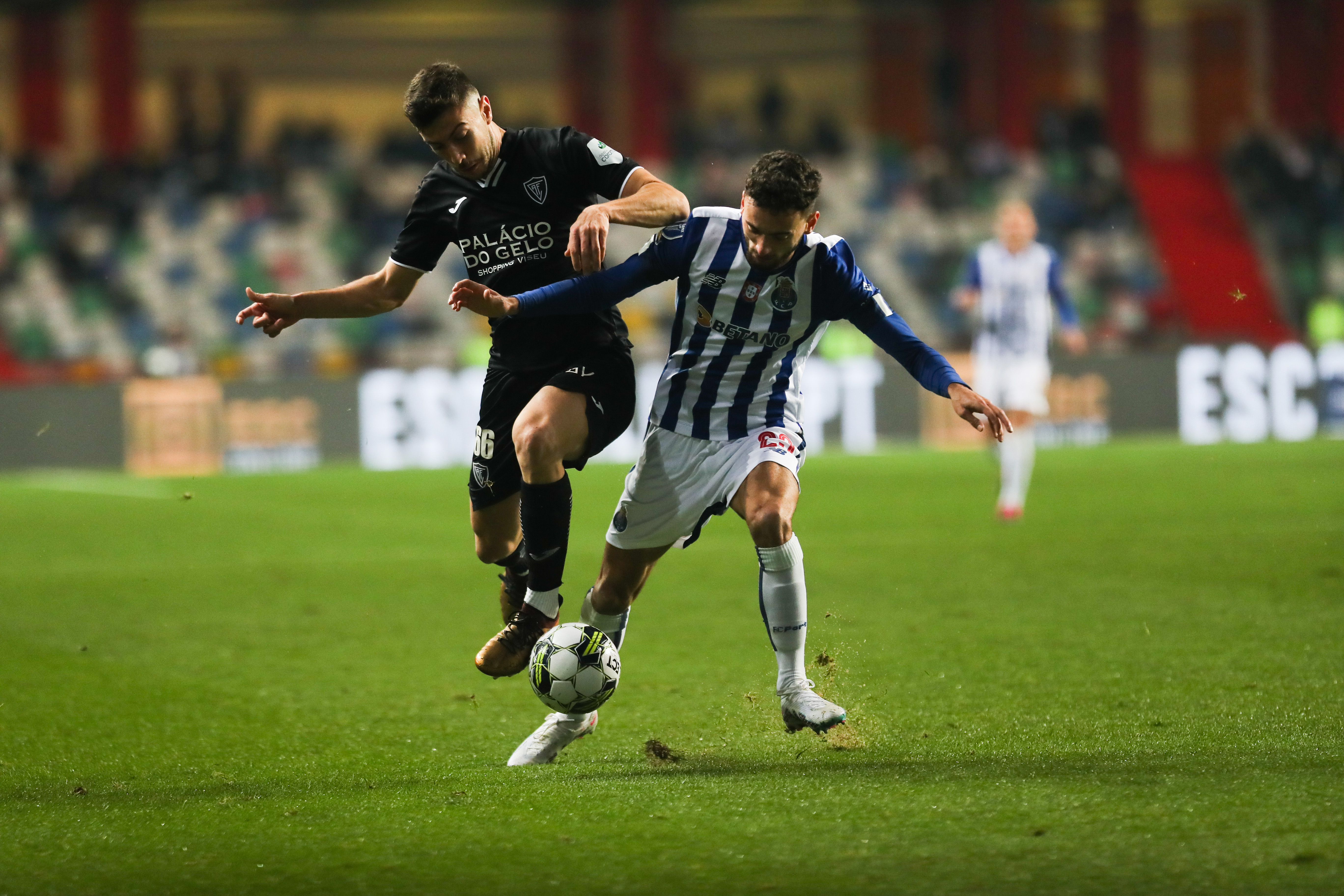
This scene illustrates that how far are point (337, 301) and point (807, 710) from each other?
182 cm

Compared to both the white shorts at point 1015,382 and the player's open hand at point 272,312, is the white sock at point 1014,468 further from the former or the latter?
the player's open hand at point 272,312

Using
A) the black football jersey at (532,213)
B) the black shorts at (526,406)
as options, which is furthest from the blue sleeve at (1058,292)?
the black football jersey at (532,213)

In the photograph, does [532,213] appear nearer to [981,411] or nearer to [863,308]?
[863,308]

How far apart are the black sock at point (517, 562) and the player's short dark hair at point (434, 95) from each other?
1387mm

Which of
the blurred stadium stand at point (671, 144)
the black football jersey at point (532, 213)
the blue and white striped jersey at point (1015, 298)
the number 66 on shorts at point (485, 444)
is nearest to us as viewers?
the black football jersey at point (532, 213)

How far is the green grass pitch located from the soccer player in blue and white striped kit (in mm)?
325

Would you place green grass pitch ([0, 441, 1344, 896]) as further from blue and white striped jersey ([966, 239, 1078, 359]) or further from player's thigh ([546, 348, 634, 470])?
blue and white striped jersey ([966, 239, 1078, 359])

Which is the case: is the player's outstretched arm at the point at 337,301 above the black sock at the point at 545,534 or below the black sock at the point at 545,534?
above

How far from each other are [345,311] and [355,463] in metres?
11.7

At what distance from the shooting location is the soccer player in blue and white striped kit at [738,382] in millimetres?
4266

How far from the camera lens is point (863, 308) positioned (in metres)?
4.44

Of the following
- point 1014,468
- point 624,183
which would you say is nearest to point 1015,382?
point 1014,468

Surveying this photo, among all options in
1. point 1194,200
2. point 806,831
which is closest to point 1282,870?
point 806,831

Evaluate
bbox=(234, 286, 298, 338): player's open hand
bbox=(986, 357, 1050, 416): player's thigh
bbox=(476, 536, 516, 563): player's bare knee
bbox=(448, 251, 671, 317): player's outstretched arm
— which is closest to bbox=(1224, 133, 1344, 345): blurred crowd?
bbox=(986, 357, 1050, 416): player's thigh
